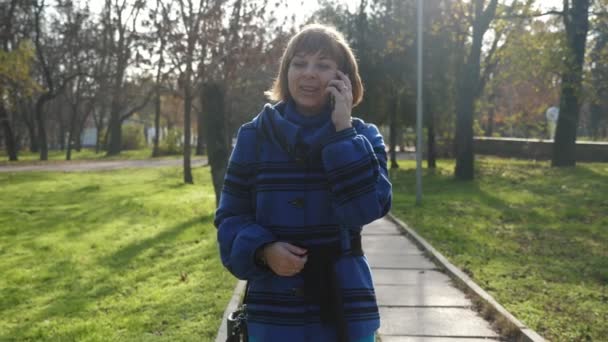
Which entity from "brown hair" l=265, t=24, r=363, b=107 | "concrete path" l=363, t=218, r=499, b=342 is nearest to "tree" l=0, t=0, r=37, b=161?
"concrete path" l=363, t=218, r=499, b=342

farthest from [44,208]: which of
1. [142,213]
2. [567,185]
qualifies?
[567,185]

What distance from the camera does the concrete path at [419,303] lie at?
5.20 metres

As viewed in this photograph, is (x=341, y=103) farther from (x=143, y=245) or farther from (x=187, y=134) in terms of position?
(x=187, y=134)

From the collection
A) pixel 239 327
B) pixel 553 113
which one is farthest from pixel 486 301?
pixel 553 113

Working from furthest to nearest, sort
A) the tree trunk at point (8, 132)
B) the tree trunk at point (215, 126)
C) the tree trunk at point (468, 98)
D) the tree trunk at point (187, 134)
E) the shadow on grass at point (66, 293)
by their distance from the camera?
1. the tree trunk at point (8, 132)
2. the tree trunk at point (187, 134)
3. the tree trunk at point (468, 98)
4. the tree trunk at point (215, 126)
5. the shadow on grass at point (66, 293)

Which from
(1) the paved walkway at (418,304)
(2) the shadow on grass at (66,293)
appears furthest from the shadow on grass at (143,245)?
(1) the paved walkway at (418,304)

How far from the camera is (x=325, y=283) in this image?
2.03 metres

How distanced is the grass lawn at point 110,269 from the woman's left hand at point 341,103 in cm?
368

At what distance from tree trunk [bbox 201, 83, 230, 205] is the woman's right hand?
872cm

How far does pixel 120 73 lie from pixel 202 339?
31660mm

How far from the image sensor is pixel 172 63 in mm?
20500

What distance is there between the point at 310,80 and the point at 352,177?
410 millimetres

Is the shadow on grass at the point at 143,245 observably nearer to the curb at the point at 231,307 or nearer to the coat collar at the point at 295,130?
the curb at the point at 231,307

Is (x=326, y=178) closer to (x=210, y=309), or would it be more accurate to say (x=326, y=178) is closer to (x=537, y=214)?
(x=210, y=309)
